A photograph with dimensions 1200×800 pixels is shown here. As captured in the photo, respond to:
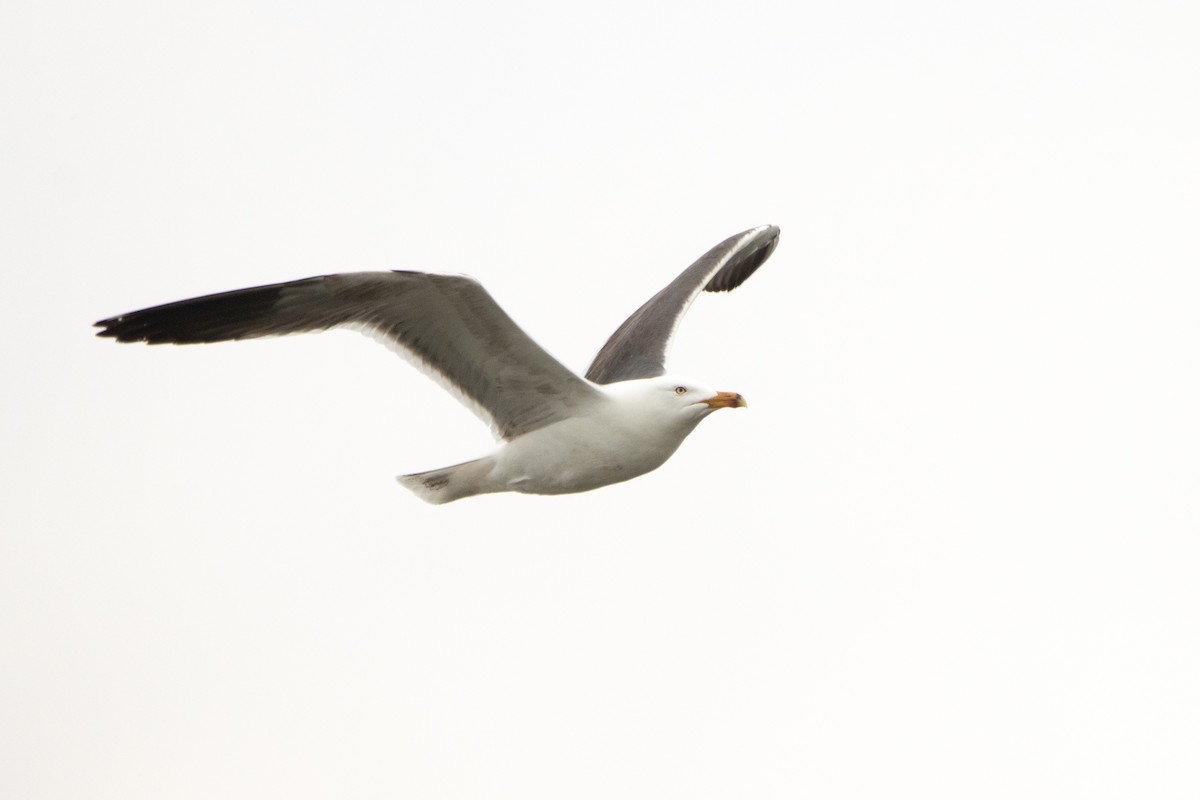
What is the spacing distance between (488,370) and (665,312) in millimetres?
2658

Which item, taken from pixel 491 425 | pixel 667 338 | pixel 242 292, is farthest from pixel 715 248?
pixel 242 292

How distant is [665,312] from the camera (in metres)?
11.8

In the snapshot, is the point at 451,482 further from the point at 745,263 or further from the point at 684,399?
the point at 745,263

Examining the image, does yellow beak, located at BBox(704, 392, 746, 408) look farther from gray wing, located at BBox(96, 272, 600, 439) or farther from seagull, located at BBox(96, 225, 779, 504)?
gray wing, located at BBox(96, 272, 600, 439)

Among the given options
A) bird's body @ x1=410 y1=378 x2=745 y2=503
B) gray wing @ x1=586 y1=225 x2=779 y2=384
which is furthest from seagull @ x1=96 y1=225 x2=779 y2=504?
gray wing @ x1=586 y1=225 x2=779 y2=384

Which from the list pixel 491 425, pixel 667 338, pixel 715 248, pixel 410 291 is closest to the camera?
pixel 410 291

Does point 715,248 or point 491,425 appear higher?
point 715,248

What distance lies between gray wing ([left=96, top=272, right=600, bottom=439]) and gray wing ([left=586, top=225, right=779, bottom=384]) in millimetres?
1311

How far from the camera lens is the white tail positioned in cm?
963

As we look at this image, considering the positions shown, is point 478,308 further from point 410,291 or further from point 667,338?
point 667,338

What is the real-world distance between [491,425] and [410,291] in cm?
103

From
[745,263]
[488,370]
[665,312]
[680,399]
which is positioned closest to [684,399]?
[680,399]

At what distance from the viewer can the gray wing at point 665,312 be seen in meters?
11.0

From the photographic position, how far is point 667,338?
11234mm
